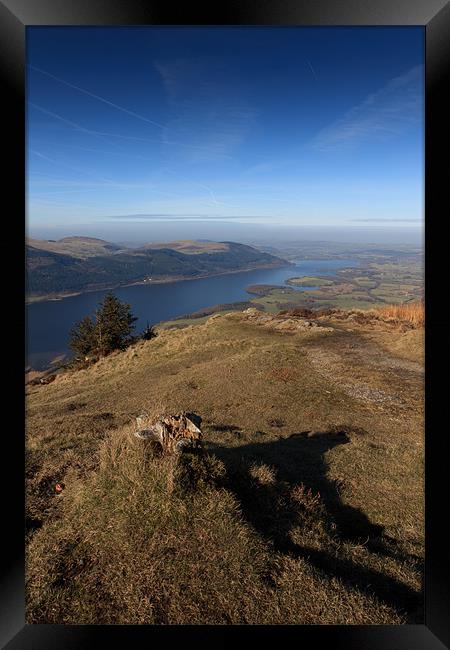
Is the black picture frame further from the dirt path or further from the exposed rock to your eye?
the exposed rock

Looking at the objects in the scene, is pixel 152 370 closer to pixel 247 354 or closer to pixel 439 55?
pixel 247 354

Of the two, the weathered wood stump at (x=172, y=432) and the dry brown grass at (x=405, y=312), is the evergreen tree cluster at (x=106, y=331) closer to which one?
Answer: the dry brown grass at (x=405, y=312)

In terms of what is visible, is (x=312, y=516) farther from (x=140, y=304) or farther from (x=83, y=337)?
(x=83, y=337)

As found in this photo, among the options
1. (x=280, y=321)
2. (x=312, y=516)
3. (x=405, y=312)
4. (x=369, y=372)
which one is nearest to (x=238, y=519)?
(x=312, y=516)

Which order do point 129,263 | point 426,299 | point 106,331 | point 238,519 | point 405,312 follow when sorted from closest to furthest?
point 426,299
point 238,519
point 405,312
point 106,331
point 129,263

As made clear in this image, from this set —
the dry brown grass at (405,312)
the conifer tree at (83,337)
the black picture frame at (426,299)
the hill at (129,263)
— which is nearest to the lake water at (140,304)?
the conifer tree at (83,337)

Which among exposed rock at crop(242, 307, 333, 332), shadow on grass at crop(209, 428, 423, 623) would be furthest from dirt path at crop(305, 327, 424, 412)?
shadow on grass at crop(209, 428, 423, 623)
